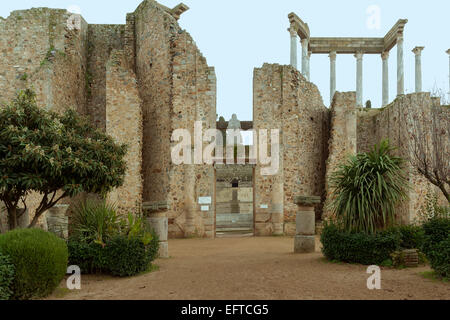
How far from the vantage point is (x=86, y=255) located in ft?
23.6

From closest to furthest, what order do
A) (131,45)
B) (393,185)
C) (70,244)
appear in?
1. (70,244)
2. (393,185)
3. (131,45)

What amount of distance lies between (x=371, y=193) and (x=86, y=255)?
245 inches

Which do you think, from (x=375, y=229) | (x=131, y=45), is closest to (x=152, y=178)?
(x=131, y=45)

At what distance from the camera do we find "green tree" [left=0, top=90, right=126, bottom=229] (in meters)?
6.48

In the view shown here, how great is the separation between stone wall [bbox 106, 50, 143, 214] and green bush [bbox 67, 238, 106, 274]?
662cm

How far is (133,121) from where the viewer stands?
14.3m

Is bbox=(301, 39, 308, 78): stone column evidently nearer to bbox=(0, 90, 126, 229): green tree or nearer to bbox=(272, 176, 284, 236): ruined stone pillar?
bbox=(272, 176, 284, 236): ruined stone pillar

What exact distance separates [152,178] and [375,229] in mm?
9090

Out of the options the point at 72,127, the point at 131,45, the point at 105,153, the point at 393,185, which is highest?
the point at 131,45

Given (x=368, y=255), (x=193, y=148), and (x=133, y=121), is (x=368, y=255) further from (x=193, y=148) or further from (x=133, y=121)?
(x=133, y=121)

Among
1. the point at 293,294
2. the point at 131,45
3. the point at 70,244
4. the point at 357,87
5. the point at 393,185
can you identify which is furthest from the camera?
the point at 357,87

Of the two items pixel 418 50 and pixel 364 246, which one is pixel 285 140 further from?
pixel 418 50

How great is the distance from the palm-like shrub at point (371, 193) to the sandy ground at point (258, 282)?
3.60 ft

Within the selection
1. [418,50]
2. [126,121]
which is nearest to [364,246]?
[126,121]
